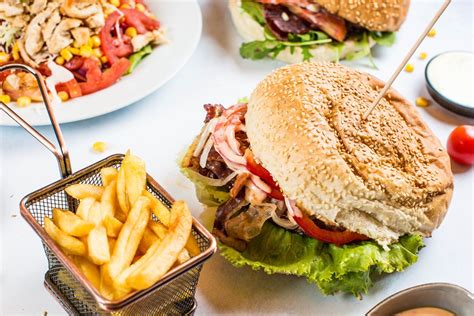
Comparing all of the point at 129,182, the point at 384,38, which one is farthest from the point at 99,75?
the point at 384,38

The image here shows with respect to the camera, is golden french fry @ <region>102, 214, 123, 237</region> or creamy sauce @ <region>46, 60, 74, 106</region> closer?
golden french fry @ <region>102, 214, 123, 237</region>

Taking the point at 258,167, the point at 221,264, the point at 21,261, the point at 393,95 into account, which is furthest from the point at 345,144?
the point at 21,261

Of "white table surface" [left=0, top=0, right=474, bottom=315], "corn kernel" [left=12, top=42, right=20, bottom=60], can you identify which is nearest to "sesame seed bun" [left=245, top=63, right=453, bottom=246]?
"white table surface" [left=0, top=0, right=474, bottom=315]

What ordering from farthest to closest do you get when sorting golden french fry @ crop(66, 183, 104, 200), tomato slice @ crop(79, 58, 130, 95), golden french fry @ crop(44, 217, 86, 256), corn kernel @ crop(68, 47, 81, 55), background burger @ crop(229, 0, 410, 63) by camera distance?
background burger @ crop(229, 0, 410, 63) → corn kernel @ crop(68, 47, 81, 55) → tomato slice @ crop(79, 58, 130, 95) → golden french fry @ crop(66, 183, 104, 200) → golden french fry @ crop(44, 217, 86, 256)

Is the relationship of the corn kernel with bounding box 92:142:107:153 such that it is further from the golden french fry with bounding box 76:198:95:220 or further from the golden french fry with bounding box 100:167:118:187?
the golden french fry with bounding box 76:198:95:220

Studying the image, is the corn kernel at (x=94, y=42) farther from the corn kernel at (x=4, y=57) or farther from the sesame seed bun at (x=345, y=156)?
the sesame seed bun at (x=345, y=156)

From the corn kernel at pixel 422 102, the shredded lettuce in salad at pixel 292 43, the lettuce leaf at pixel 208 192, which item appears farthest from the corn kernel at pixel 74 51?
the corn kernel at pixel 422 102

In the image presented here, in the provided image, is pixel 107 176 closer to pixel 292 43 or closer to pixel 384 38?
pixel 292 43
